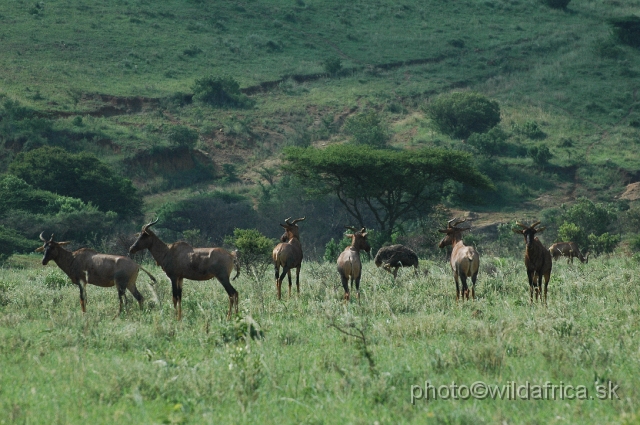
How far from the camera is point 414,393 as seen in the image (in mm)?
7203

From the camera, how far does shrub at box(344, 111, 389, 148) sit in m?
50.7

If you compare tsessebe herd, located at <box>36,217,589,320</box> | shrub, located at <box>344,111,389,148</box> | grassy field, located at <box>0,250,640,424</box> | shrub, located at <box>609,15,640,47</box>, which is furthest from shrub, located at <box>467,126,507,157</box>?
grassy field, located at <box>0,250,640,424</box>

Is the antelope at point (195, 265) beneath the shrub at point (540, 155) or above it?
above

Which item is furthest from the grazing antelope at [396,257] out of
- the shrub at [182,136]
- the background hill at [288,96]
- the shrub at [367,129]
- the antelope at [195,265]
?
the shrub at [182,136]

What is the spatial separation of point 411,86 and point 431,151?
1140 inches

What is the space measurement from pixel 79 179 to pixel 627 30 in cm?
4573

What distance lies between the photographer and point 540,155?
48969mm

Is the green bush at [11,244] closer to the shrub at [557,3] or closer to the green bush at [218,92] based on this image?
the green bush at [218,92]

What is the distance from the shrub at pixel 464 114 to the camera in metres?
53.0

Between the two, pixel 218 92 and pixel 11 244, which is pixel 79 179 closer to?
pixel 11 244

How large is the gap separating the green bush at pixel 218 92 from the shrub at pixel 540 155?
20.0 m

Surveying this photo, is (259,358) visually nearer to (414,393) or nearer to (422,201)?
(414,393)

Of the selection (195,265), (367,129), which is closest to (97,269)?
(195,265)

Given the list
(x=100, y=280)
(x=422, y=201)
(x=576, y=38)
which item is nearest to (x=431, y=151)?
(x=422, y=201)
